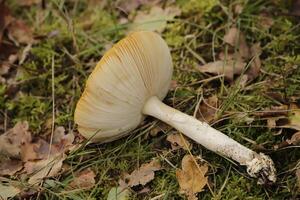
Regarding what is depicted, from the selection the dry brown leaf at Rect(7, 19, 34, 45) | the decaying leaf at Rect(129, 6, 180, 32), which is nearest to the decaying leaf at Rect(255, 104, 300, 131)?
the decaying leaf at Rect(129, 6, 180, 32)

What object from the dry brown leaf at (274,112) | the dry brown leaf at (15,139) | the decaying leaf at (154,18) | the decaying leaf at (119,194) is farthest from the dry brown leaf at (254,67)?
the dry brown leaf at (15,139)

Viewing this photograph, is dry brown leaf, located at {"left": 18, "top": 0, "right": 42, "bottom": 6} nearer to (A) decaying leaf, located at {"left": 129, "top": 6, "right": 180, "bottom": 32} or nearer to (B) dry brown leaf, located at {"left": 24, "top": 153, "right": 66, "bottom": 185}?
(A) decaying leaf, located at {"left": 129, "top": 6, "right": 180, "bottom": 32}

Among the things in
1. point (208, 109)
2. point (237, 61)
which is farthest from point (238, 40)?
point (208, 109)

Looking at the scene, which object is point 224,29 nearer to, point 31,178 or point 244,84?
point 244,84

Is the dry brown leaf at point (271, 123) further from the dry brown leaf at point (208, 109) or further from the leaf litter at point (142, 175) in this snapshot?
the leaf litter at point (142, 175)

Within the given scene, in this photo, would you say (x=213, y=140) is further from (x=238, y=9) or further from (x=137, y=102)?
(x=238, y=9)

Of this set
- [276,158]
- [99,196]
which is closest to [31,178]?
[99,196]
